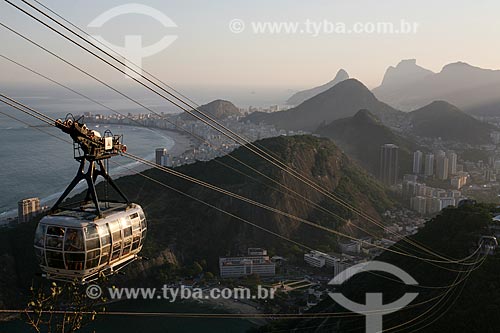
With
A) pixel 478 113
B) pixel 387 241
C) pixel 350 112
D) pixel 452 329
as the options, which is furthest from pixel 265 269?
pixel 478 113

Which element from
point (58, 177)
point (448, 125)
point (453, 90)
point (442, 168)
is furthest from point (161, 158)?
point (453, 90)

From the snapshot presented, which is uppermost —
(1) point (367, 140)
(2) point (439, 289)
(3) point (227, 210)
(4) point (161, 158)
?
(1) point (367, 140)

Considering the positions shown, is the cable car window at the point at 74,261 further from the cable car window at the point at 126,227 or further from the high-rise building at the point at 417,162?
the high-rise building at the point at 417,162

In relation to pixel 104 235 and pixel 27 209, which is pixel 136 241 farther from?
pixel 27 209

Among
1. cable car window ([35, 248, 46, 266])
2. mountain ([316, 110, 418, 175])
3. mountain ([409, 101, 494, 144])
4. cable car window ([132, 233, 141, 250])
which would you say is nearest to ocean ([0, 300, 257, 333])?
cable car window ([132, 233, 141, 250])

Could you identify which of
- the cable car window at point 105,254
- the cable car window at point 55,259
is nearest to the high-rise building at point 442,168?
the cable car window at point 105,254

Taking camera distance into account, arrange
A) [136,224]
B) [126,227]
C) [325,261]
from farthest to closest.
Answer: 1. [325,261]
2. [136,224]
3. [126,227]

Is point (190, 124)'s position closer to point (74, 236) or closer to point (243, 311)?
point (243, 311)
